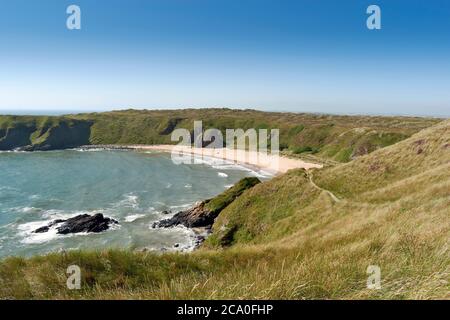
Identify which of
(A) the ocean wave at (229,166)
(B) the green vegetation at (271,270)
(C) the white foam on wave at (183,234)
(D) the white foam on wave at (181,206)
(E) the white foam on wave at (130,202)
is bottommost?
(C) the white foam on wave at (183,234)

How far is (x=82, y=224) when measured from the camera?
57.8m

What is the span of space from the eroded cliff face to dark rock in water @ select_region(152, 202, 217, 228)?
128849 mm

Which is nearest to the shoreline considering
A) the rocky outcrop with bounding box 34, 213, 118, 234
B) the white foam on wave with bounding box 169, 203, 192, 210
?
the white foam on wave with bounding box 169, 203, 192, 210

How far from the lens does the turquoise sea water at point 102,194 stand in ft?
173

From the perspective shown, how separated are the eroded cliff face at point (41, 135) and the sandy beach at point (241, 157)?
32.7 metres

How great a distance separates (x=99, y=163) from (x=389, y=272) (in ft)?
424

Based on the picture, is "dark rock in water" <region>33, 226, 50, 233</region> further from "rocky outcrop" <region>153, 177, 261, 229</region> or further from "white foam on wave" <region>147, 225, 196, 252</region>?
"rocky outcrop" <region>153, 177, 261, 229</region>

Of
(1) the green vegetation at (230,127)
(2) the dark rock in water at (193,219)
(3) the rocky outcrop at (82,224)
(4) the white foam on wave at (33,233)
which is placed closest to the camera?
(4) the white foam on wave at (33,233)

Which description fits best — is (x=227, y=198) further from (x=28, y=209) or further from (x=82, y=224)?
(x=28, y=209)

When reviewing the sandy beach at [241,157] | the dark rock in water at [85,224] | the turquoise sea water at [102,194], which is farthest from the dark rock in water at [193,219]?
the sandy beach at [241,157]

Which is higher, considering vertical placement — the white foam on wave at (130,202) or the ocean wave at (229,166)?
the ocean wave at (229,166)

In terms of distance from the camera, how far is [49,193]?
8244 cm

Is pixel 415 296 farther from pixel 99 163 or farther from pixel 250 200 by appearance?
pixel 99 163

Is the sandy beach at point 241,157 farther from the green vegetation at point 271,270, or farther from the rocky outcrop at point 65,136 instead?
the green vegetation at point 271,270
